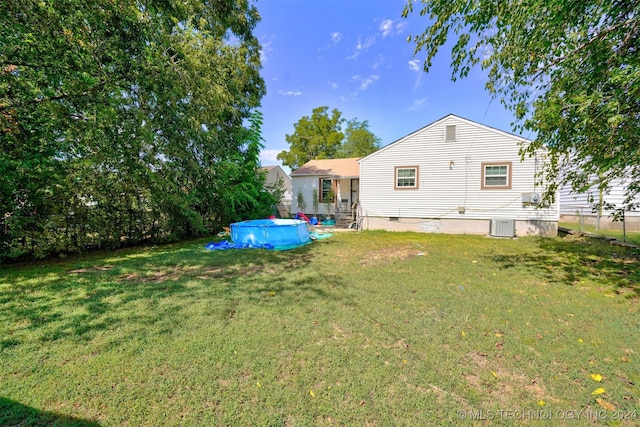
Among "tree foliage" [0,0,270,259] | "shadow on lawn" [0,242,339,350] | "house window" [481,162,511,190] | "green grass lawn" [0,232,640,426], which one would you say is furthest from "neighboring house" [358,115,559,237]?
"tree foliage" [0,0,270,259]

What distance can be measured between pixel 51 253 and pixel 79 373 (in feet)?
21.4

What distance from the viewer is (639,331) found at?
3.14 metres

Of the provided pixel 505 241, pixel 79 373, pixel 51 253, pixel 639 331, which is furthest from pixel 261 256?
pixel 505 241

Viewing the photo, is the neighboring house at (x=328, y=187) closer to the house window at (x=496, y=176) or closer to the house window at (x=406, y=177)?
the house window at (x=406, y=177)

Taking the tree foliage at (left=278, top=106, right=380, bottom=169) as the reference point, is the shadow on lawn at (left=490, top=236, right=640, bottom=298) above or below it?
below

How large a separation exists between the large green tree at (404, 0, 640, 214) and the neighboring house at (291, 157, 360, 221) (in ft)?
32.3

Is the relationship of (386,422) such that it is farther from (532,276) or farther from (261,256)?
(261,256)

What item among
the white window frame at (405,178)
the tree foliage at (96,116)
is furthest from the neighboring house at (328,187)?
the tree foliage at (96,116)

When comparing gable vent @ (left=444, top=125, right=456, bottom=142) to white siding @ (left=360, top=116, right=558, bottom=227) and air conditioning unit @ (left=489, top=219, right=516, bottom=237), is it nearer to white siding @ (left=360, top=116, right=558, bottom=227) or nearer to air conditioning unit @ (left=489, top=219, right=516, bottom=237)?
white siding @ (left=360, top=116, right=558, bottom=227)

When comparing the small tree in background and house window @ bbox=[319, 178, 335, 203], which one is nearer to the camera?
house window @ bbox=[319, 178, 335, 203]

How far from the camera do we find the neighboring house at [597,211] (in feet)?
34.2

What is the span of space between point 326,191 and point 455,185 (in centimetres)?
703

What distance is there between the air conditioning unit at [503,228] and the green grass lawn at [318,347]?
16.3 feet

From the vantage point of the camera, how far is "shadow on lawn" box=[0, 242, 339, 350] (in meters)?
3.21
